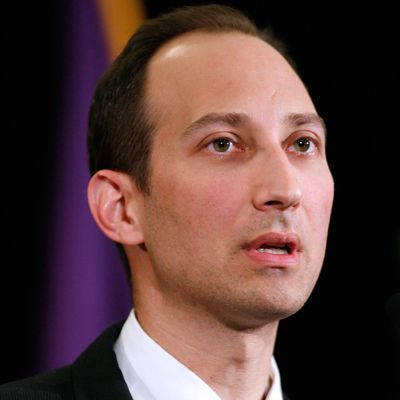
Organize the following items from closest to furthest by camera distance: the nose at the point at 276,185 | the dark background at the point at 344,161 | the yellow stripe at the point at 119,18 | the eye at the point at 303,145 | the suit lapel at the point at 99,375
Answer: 1. the nose at the point at 276,185
2. the suit lapel at the point at 99,375
3. the eye at the point at 303,145
4. the dark background at the point at 344,161
5. the yellow stripe at the point at 119,18

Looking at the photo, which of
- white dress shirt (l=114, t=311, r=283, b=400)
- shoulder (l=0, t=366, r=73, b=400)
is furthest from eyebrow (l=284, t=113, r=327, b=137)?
shoulder (l=0, t=366, r=73, b=400)

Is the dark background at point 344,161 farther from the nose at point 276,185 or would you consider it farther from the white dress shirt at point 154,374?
the nose at point 276,185

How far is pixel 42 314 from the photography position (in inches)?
131

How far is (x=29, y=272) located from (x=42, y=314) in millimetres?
167

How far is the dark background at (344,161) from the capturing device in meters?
3.38

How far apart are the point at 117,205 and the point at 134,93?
314mm

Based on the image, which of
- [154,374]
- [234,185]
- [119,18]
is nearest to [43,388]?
[154,374]

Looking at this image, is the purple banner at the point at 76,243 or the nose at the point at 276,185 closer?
the nose at the point at 276,185

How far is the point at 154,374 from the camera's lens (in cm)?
Answer: 229

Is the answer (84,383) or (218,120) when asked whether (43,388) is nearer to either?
(84,383)

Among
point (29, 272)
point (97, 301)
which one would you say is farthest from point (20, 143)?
point (97, 301)

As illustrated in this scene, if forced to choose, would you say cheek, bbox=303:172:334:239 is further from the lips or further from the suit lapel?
the suit lapel

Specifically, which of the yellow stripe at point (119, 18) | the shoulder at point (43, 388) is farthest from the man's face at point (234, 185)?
the yellow stripe at point (119, 18)

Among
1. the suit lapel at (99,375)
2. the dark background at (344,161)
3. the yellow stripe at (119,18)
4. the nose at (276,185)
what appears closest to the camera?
the nose at (276,185)
